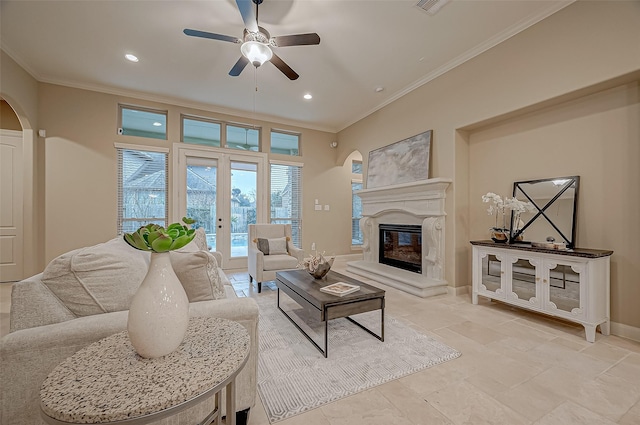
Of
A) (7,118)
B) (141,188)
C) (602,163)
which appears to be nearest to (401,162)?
(602,163)

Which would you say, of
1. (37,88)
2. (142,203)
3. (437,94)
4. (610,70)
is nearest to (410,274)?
(437,94)

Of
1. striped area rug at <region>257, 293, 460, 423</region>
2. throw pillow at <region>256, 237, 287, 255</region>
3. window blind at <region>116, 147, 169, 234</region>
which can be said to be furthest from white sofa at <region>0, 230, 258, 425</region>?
window blind at <region>116, 147, 169, 234</region>

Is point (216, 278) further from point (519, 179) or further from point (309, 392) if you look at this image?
point (519, 179)

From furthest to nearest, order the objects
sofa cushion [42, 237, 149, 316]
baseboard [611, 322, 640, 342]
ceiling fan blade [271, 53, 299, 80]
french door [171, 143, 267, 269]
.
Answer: french door [171, 143, 267, 269], ceiling fan blade [271, 53, 299, 80], baseboard [611, 322, 640, 342], sofa cushion [42, 237, 149, 316]

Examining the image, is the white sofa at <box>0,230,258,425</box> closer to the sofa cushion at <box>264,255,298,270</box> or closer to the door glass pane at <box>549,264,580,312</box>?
the sofa cushion at <box>264,255,298,270</box>

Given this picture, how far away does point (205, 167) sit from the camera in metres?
5.26

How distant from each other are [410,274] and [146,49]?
487 centimetres

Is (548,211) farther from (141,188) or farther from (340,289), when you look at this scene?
(141,188)

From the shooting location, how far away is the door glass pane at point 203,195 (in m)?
5.14

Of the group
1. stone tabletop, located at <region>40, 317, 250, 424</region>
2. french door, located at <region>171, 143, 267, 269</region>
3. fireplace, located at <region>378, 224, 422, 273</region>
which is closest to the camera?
stone tabletop, located at <region>40, 317, 250, 424</region>

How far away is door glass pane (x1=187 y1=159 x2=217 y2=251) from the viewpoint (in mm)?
5141

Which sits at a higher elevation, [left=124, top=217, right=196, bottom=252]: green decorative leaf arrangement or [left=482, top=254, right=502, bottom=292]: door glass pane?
[left=124, top=217, right=196, bottom=252]: green decorative leaf arrangement

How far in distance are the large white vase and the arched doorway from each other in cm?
536

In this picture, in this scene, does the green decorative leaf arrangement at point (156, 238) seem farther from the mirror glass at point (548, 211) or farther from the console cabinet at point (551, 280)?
the mirror glass at point (548, 211)
